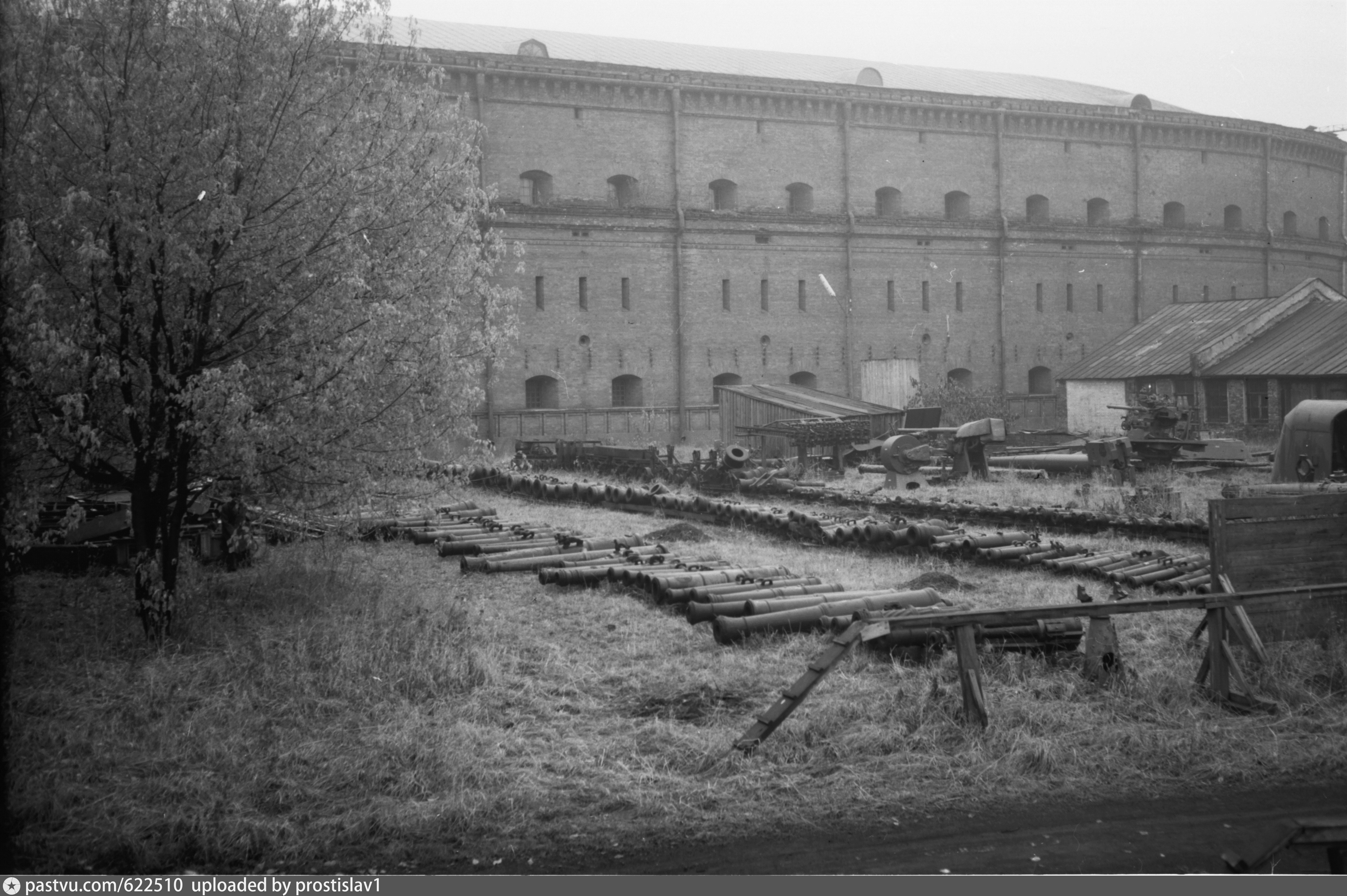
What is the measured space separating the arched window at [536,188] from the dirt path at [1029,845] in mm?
29020

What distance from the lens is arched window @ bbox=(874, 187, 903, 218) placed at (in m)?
37.2

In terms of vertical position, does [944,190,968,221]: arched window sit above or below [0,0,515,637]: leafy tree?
above

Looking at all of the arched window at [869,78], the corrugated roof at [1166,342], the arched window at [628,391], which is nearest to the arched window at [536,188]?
the arched window at [628,391]

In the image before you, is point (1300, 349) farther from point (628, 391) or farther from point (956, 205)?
point (628, 391)

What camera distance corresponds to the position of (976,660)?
723 cm

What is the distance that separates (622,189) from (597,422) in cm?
721

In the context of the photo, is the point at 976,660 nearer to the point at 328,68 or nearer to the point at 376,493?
the point at 376,493

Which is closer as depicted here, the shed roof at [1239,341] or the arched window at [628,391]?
the shed roof at [1239,341]

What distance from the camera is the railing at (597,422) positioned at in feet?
105

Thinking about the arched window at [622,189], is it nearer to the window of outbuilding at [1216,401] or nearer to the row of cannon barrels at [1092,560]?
the window of outbuilding at [1216,401]

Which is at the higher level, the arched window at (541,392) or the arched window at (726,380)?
the arched window at (726,380)

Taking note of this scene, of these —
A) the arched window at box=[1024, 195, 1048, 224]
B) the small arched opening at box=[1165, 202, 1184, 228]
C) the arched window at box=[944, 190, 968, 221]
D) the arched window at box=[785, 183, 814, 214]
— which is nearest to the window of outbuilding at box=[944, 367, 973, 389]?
the arched window at box=[944, 190, 968, 221]

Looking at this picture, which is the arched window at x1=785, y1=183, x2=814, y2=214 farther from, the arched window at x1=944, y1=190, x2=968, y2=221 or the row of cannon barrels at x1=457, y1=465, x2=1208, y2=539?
the row of cannon barrels at x1=457, y1=465, x2=1208, y2=539

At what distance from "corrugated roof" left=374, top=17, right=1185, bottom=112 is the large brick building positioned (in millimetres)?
150
